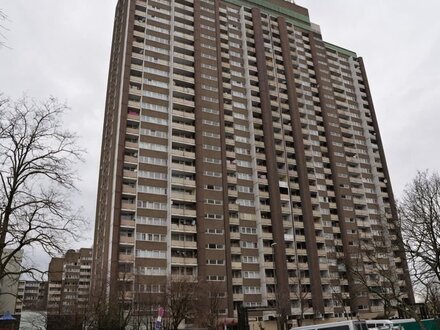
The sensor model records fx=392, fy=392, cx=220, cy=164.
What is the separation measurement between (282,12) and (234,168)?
56700 millimetres

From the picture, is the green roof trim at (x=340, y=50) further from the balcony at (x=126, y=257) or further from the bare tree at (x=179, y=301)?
the bare tree at (x=179, y=301)

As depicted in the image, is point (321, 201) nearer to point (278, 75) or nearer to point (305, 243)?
point (305, 243)

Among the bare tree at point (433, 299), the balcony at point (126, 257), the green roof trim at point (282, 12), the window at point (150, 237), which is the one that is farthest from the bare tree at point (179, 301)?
the green roof trim at point (282, 12)

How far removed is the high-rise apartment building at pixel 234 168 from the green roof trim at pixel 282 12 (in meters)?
0.67

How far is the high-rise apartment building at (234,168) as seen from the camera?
6744 cm

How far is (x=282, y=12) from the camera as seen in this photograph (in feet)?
370

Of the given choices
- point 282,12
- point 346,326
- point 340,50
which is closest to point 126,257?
point 346,326

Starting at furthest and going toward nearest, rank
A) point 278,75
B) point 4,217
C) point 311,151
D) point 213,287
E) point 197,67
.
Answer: point 278,75 < point 311,151 < point 197,67 < point 213,287 < point 4,217

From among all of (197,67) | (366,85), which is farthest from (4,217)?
(366,85)

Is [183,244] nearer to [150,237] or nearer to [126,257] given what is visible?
[150,237]

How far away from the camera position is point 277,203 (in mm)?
80062

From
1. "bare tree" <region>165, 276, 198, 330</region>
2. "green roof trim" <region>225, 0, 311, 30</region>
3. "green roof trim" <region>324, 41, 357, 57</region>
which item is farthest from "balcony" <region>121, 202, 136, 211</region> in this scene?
"green roof trim" <region>324, 41, 357, 57</region>

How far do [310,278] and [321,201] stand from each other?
18.9 meters

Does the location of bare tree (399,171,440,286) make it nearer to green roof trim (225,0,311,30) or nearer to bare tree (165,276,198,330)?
bare tree (165,276,198,330)
